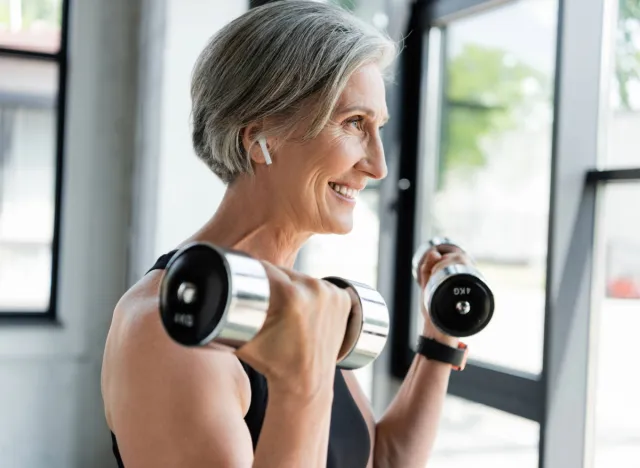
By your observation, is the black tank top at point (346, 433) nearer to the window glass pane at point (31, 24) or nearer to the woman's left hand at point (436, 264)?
the woman's left hand at point (436, 264)

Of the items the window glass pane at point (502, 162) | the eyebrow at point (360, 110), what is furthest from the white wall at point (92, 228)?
the eyebrow at point (360, 110)

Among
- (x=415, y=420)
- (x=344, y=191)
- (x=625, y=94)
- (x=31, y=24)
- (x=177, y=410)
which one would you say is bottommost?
(x=415, y=420)

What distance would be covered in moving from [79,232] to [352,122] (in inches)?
63.3

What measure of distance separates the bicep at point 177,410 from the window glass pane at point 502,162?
3.77 ft

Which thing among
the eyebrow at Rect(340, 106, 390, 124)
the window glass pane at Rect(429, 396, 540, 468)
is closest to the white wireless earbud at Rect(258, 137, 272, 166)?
the eyebrow at Rect(340, 106, 390, 124)

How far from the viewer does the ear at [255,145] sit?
3.06 ft

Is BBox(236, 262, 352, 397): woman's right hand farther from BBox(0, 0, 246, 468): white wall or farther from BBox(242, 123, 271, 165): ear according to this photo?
BBox(0, 0, 246, 468): white wall

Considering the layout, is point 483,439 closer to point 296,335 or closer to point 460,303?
point 460,303

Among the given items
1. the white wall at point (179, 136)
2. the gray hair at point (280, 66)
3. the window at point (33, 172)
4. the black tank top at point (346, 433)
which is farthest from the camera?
the window at point (33, 172)

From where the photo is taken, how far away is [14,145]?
2402 millimetres

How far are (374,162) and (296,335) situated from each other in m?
0.39

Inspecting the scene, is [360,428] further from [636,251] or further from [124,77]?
[124,77]

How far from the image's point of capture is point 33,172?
241 cm

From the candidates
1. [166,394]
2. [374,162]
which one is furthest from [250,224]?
[166,394]
